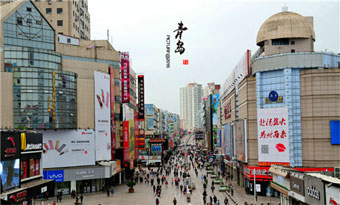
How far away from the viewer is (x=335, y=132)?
4966 cm

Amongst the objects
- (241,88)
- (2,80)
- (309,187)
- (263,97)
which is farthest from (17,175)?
(241,88)

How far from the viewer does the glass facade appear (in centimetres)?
5106

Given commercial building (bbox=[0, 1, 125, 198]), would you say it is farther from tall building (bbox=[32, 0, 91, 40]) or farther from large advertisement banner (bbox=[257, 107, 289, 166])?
large advertisement banner (bbox=[257, 107, 289, 166])

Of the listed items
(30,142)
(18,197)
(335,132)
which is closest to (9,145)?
(18,197)

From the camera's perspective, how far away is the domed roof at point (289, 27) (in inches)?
2217

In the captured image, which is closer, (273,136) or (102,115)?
(273,136)

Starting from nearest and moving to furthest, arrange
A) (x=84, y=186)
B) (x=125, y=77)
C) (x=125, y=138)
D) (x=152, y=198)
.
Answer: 1. (x=152, y=198)
2. (x=84, y=186)
3. (x=125, y=138)
4. (x=125, y=77)

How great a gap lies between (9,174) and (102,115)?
34.9 metres

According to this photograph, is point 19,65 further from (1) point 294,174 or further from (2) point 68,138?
(1) point 294,174

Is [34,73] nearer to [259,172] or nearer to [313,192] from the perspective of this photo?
[259,172]

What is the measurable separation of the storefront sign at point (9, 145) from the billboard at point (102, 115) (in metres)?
31.4

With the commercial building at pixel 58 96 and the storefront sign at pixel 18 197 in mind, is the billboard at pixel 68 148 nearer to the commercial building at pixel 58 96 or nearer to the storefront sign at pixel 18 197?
the commercial building at pixel 58 96

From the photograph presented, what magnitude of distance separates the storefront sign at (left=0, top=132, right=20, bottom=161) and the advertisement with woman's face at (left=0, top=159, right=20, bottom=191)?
15.8 inches

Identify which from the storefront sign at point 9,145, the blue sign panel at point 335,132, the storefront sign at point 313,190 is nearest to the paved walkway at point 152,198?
the blue sign panel at point 335,132
